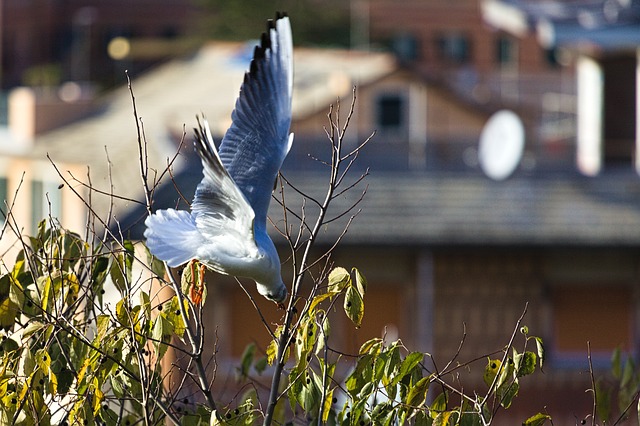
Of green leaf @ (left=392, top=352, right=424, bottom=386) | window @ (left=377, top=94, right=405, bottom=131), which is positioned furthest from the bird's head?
window @ (left=377, top=94, right=405, bottom=131)

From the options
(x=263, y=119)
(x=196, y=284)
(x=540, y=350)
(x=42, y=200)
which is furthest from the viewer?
(x=42, y=200)

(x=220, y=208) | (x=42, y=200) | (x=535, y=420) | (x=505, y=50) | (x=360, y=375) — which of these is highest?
(x=505, y=50)

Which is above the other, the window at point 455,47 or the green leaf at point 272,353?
the window at point 455,47

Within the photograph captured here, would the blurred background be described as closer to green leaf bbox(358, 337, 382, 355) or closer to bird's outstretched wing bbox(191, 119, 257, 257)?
bird's outstretched wing bbox(191, 119, 257, 257)

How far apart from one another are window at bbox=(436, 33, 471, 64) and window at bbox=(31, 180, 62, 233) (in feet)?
78.6

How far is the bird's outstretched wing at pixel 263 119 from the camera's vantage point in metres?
4.80

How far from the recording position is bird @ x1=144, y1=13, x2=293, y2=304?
4.35m

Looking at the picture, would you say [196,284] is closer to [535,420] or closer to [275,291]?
[275,291]

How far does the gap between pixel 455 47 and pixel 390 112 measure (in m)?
22.2

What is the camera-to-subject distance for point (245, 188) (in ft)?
15.7

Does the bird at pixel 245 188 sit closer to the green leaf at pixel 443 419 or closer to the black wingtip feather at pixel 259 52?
the black wingtip feather at pixel 259 52

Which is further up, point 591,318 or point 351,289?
point 351,289

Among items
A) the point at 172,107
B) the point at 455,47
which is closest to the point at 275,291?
the point at 172,107

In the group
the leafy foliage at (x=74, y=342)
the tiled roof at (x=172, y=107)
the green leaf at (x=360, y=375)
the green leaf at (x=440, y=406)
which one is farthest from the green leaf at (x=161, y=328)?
the tiled roof at (x=172, y=107)
